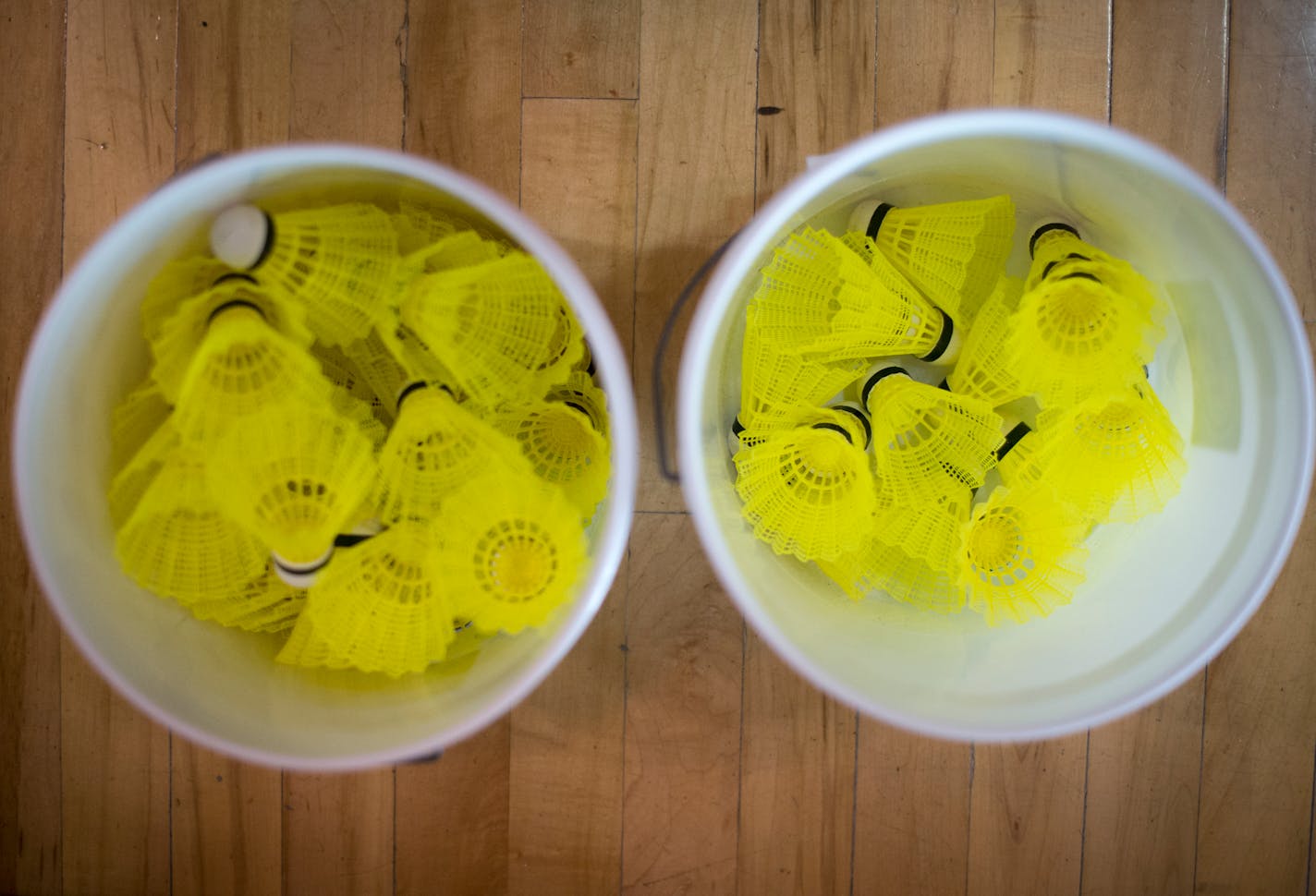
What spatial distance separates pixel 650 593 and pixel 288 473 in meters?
0.34

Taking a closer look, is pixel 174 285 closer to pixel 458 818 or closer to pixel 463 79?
pixel 463 79

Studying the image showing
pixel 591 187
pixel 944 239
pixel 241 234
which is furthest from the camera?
pixel 591 187

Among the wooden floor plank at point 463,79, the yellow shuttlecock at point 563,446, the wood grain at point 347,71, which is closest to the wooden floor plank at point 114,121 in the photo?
the wood grain at point 347,71

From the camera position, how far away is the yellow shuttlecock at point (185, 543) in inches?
25.0

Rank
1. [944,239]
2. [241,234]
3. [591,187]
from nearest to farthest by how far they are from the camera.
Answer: [241,234]
[944,239]
[591,187]

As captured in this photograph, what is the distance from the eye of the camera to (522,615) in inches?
24.5

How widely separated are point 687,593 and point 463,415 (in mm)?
293

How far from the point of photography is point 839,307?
0.71 metres

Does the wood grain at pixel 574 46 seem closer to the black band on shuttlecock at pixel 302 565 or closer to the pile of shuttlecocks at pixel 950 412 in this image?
the pile of shuttlecocks at pixel 950 412

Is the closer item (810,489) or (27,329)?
(810,489)

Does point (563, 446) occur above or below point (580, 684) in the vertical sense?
above

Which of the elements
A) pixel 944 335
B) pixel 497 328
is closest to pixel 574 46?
pixel 497 328

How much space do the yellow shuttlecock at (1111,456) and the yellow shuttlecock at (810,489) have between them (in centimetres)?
14

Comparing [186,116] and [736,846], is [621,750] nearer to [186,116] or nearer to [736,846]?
[736,846]
